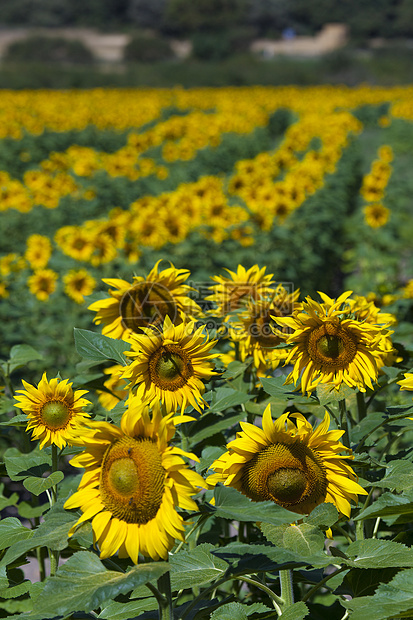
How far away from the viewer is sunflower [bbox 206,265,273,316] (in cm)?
209

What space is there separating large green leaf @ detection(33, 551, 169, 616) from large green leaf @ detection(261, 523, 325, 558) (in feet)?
0.94

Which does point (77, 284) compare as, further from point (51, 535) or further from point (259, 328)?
point (51, 535)

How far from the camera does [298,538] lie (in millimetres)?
1261

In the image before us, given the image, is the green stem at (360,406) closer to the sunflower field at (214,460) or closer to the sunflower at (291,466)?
the sunflower field at (214,460)

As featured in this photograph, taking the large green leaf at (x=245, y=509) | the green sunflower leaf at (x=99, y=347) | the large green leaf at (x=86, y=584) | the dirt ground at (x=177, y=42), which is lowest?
the dirt ground at (x=177, y=42)

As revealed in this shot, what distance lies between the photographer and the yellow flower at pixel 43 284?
5.38m

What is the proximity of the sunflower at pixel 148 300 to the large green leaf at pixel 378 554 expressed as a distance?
0.89 metres

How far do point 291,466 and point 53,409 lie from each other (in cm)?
68

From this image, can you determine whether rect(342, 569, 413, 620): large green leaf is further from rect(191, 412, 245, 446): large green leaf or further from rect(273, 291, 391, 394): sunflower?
rect(191, 412, 245, 446): large green leaf

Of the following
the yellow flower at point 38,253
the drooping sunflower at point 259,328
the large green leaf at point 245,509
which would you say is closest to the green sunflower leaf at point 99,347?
the drooping sunflower at point 259,328

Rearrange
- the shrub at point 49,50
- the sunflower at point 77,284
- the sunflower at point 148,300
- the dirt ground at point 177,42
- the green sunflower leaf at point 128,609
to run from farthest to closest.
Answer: the dirt ground at point 177,42
the shrub at point 49,50
the sunflower at point 77,284
the sunflower at point 148,300
the green sunflower leaf at point 128,609

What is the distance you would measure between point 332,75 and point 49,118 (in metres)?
37.4

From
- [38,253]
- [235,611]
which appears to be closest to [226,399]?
[235,611]

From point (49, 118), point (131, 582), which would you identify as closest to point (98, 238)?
point (131, 582)
